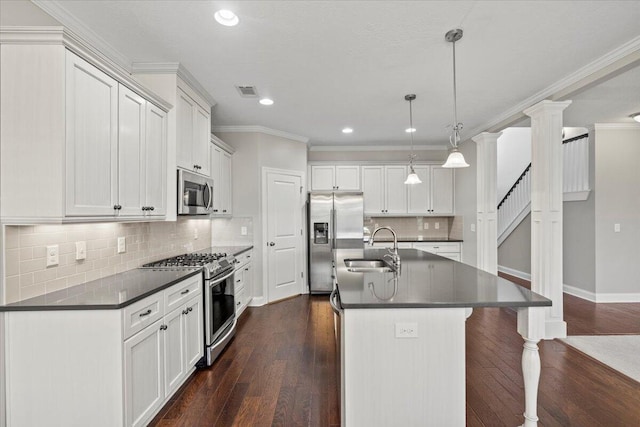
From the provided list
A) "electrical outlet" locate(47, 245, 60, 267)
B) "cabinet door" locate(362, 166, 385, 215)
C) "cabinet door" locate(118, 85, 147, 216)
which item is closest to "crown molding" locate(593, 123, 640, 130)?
"cabinet door" locate(362, 166, 385, 215)

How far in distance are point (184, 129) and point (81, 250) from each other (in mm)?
1369

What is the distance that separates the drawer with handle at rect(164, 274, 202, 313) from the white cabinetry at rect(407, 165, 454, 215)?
4.38m

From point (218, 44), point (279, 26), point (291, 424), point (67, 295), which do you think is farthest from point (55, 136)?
point (291, 424)

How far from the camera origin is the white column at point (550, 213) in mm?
3379

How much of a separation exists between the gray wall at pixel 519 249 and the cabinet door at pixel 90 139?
6.75 metres

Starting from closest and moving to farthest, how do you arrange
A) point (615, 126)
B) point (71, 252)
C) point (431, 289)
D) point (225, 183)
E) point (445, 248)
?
point (431, 289), point (71, 252), point (225, 183), point (615, 126), point (445, 248)

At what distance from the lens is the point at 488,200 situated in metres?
4.69

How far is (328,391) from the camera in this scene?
2.49 m

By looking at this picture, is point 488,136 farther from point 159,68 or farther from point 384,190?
point 159,68

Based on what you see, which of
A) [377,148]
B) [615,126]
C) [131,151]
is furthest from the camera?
[377,148]

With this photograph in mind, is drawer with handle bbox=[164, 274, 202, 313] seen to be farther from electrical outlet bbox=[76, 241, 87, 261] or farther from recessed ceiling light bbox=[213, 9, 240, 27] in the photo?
recessed ceiling light bbox=[213, 9, 240, 27]

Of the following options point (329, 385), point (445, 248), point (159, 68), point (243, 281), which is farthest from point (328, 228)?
point (159, 68)

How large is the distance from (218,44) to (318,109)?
175 cm

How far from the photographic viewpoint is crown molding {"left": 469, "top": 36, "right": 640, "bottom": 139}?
250cm
